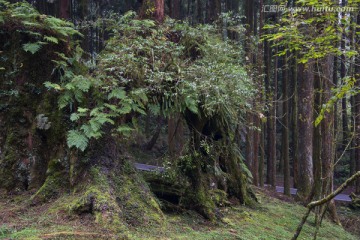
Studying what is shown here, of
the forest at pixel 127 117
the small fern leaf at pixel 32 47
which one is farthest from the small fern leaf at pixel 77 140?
the small fern leaf at pixel 32 47

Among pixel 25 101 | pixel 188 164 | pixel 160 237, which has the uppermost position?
pixel 25 101

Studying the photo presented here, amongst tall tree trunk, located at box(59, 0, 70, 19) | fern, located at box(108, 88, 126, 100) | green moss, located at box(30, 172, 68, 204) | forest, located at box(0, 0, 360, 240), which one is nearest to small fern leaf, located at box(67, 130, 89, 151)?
forest, located at box(0, 0, 360, 240)

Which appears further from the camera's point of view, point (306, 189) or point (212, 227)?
point (306, 189)

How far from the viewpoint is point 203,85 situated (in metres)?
7.70

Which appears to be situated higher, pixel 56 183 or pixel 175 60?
pixel 175 60

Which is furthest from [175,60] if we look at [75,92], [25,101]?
[25,101]

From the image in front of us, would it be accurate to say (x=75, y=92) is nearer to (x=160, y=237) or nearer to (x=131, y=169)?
(x=131, y=169)

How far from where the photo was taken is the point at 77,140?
6750 millimetres

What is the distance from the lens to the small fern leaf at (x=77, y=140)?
22.0 feet

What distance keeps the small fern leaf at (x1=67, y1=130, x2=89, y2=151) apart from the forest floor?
3.71 ft

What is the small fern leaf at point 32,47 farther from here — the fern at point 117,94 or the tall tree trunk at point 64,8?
the tall tree trunk at point 64,8

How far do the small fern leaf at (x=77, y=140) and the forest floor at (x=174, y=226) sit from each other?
3.71 feet

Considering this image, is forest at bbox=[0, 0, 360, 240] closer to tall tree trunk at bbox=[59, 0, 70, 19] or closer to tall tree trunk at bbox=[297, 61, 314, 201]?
tall tree trunk at bbox=[297, 61, 314, 201]

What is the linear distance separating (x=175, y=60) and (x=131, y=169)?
261cm
